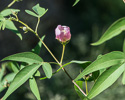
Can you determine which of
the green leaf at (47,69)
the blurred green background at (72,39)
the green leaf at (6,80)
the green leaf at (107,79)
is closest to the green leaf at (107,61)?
the green leaf at (107,79)

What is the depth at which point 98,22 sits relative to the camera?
134 inches

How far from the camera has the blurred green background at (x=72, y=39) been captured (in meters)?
2.35

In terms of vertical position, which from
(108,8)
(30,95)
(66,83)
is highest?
(30,95)

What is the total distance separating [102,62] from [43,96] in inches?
75.6

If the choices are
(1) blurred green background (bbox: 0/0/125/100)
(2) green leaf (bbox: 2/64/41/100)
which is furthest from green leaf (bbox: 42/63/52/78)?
(1) blurred green background (bbox: 0/0/125/100)

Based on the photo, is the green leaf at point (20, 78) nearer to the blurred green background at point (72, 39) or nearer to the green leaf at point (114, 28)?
the green leaf at point (114, 28)

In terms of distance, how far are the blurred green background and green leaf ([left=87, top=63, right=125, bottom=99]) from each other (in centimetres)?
172

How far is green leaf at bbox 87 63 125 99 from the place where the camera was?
517mm

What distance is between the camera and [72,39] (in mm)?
3256

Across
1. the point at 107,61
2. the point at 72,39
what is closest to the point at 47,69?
the point at 107,61

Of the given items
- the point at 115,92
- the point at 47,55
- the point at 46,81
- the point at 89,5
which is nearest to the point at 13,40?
the point at 47,55

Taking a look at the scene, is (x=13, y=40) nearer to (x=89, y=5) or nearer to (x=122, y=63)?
(x=89, y=5)

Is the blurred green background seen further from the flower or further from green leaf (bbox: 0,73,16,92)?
the flower

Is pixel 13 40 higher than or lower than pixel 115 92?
higher
